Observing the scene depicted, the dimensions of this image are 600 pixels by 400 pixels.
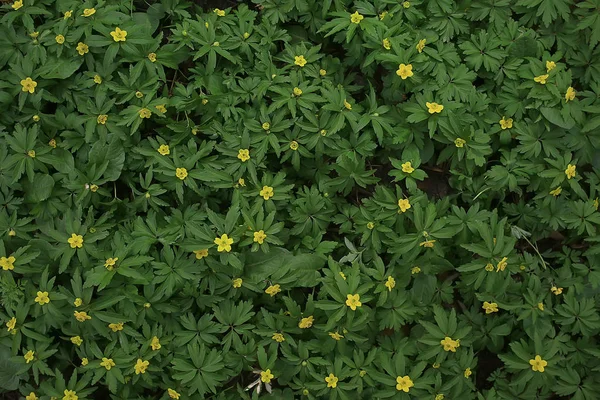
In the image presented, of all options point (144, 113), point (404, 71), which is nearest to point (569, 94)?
point (404, 71)

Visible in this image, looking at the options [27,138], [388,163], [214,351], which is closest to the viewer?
[214,351]

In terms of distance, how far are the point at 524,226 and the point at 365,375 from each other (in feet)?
3.59

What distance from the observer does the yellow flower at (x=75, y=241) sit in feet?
8.61

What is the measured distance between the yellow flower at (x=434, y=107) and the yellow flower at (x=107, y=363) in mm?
1815

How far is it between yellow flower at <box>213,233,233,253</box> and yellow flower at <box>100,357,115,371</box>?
0.68 m

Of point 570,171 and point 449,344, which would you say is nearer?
point 449,344

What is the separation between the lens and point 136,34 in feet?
9.38

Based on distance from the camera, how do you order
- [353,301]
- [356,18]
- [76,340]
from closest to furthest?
[353,301] < [76,340] < [356,18]

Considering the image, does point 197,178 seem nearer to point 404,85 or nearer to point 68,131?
point 68,131

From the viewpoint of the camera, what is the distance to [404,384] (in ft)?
8.48

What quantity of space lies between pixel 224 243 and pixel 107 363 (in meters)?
0.73

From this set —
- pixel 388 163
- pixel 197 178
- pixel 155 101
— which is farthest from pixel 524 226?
pixel 155 101

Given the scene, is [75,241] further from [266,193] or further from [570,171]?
[570,171]

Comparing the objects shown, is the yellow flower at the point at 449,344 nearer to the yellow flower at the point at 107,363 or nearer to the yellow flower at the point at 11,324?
the yellow flower at the point at 107,363
